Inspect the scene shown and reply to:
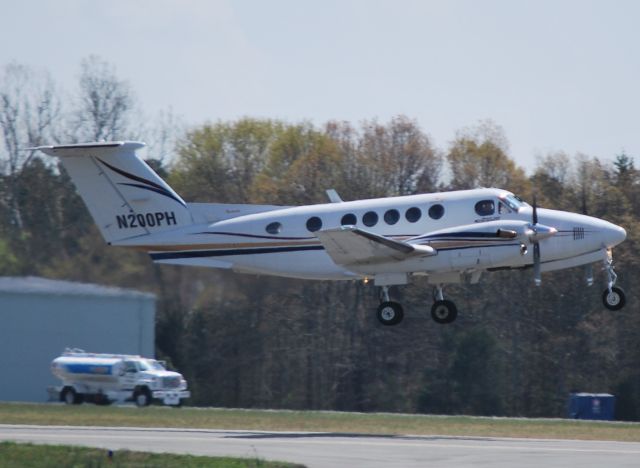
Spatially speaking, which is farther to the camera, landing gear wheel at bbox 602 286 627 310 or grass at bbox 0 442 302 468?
landing gear wheel at bbox 602 286 627 310

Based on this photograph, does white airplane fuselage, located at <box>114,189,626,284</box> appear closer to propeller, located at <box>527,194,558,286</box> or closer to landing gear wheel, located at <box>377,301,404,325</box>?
propeller, located at <box>527,194,558,286</box>

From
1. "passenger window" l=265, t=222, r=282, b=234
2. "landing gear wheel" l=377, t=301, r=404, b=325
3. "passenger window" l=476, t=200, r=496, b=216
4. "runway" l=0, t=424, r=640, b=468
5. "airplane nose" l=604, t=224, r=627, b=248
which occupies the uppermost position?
"passenger window" l=476, t=200, r=496, b=216

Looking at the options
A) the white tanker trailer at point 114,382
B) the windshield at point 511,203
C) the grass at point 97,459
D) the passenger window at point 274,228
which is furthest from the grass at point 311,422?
the grass at point 97,459

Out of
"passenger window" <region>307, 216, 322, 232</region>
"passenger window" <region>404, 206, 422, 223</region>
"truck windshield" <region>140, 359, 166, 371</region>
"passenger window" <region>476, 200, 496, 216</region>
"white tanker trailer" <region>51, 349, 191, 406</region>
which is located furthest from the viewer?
"truck windshield" <region>140, 359, 166, 371</region>

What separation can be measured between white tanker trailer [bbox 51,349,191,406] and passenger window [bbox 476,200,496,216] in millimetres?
19412

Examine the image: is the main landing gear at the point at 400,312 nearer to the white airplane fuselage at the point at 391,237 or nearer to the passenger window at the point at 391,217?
the white airplane fuselage at the point at 391,237

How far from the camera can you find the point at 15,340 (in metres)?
48.9

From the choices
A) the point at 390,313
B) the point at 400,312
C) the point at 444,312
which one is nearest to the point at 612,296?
the point at 444,312

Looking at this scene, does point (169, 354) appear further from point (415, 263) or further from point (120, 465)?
point (120, 465)

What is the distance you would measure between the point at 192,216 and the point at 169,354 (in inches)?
919

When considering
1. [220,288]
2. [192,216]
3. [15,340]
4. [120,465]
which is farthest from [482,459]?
[15,340]

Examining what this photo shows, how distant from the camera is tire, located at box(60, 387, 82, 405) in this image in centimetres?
4484

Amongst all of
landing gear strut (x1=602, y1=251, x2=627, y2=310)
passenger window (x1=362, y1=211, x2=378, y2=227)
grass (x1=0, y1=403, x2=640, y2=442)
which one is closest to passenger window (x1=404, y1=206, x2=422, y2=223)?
passenger window (x1=362, y1=211, x2=378, y2=227)

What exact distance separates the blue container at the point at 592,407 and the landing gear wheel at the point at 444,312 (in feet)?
52.7
